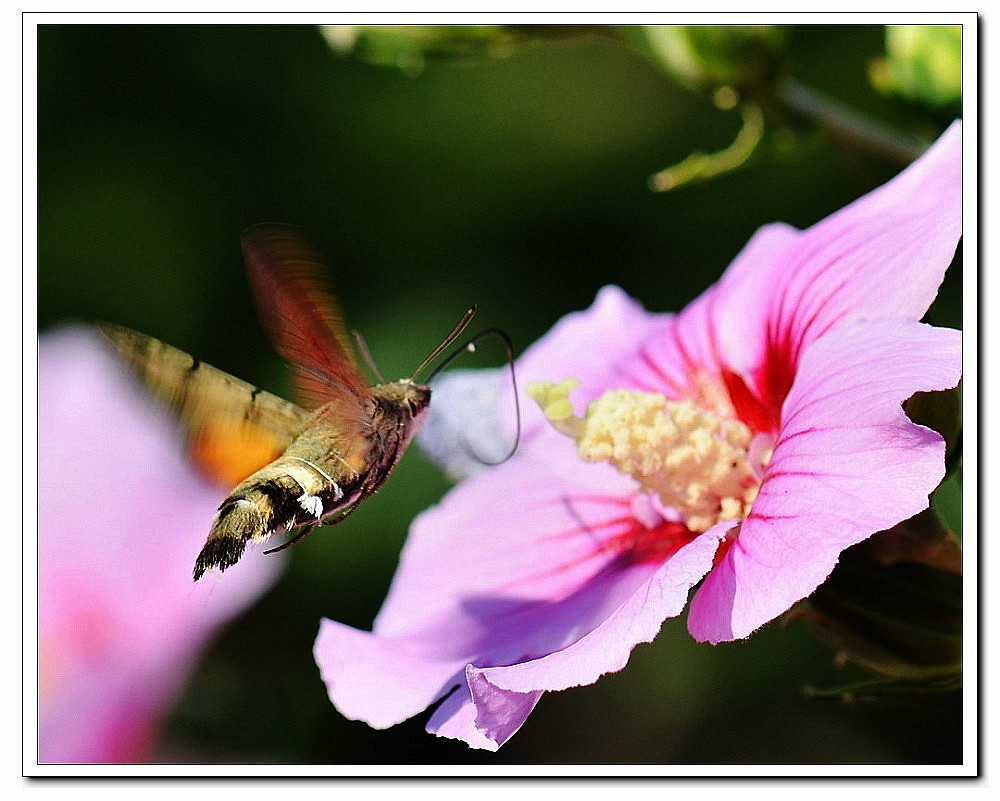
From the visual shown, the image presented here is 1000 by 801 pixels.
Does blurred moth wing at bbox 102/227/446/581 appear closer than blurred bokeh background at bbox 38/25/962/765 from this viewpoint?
Yes

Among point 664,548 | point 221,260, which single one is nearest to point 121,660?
point 664,548

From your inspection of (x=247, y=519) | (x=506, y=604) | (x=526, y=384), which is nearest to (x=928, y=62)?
(x=526, y=384)

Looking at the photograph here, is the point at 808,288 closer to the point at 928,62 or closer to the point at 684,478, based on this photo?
the point at 684,478

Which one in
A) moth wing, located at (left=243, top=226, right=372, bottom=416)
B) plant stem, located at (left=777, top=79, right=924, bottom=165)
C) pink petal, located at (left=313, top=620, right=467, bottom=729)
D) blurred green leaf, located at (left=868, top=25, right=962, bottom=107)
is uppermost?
blurred green leaf, located at (left=868, top=25, right=962, bottom=107)

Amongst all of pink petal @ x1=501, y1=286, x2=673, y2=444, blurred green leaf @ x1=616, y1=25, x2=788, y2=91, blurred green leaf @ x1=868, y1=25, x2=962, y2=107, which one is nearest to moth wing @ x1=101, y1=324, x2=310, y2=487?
pink petal @ x1=501, y1=286, x2=673, y2=444

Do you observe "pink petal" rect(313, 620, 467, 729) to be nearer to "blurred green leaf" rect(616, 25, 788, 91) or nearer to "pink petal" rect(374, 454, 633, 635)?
"pink petal" rect(374, 454, 633, 635)

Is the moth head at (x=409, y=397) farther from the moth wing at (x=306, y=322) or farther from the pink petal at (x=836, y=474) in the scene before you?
the pink petal at (x=836, y=474)
